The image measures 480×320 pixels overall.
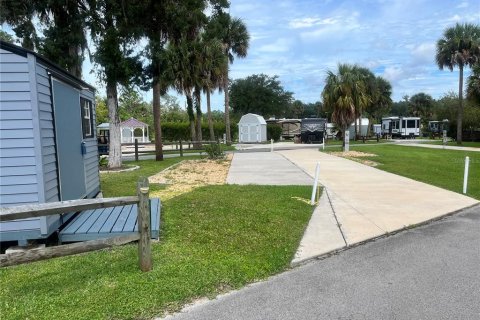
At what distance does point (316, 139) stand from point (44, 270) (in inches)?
1444

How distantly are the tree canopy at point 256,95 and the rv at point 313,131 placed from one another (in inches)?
1053

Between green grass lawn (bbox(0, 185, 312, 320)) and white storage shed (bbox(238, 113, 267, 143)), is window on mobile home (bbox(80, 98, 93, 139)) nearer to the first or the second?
green grass lawn (bbox(0, 185, 312, 320))

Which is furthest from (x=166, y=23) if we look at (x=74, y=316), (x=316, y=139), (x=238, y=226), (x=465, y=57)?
(x=465, y=57)

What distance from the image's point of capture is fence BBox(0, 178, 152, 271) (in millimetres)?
3732

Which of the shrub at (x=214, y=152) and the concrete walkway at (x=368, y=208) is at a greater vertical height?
the shrub at (x=214, y=152)

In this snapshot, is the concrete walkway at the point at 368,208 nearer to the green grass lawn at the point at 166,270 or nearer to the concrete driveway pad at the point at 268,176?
the green grass lawn at the point at 166,270

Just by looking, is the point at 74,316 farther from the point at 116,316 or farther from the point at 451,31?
the point at 451,31

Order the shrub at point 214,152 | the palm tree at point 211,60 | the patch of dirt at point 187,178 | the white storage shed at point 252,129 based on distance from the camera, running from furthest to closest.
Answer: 1. the white storage shed at point 252,129
2. the palm tree at point 211,60
3. the shrub at point 214,152
4. the patch of dirt at point 187,178

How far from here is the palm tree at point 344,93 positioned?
2308 cm

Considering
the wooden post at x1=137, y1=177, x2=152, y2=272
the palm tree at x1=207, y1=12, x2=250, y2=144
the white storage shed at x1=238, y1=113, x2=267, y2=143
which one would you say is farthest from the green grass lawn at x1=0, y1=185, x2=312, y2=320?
the white storage shed at x1=238, y1=113, x2=267, y2=143

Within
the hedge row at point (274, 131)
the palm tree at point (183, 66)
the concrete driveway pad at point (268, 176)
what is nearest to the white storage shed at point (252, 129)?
the hedge row at point (274, 131)

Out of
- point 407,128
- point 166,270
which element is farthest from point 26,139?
point 407,128

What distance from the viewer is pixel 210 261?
15.7 ft

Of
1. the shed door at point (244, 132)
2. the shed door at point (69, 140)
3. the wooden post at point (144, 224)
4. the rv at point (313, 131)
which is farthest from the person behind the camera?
the shed door at point (244, 132)
